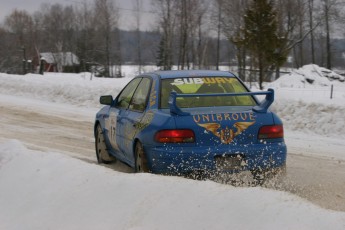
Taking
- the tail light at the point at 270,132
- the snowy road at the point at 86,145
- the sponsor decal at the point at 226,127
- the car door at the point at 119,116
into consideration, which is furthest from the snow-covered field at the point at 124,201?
the snowy road at the point at 86,145

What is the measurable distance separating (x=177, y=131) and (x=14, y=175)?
176 cm

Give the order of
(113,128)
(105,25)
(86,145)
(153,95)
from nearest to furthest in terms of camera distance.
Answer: (153,95) < (113,128) < (86,145) < (105,25)

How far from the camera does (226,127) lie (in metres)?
5.84

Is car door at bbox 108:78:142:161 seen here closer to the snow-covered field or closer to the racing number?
the racing number

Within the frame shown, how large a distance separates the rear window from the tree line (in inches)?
617

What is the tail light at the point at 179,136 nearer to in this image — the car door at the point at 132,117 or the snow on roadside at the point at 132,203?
the car door at the point at 132,117

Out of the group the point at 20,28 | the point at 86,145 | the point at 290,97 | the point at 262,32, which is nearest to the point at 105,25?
the point at 20,28

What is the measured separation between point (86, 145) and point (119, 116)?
3.29m

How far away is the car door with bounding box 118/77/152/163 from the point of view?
6.61 metres

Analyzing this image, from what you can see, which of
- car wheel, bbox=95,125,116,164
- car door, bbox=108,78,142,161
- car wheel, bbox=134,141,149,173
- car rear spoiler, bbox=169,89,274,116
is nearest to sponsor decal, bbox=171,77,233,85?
car rear spoiler, bbox=169,89,274,116

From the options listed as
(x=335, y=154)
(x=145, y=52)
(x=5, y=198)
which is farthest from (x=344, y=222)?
(x=145, y=52)

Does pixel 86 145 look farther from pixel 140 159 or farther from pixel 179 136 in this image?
pixel 179 136

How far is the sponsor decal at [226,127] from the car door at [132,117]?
3.00 feet

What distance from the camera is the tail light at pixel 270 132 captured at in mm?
6000
